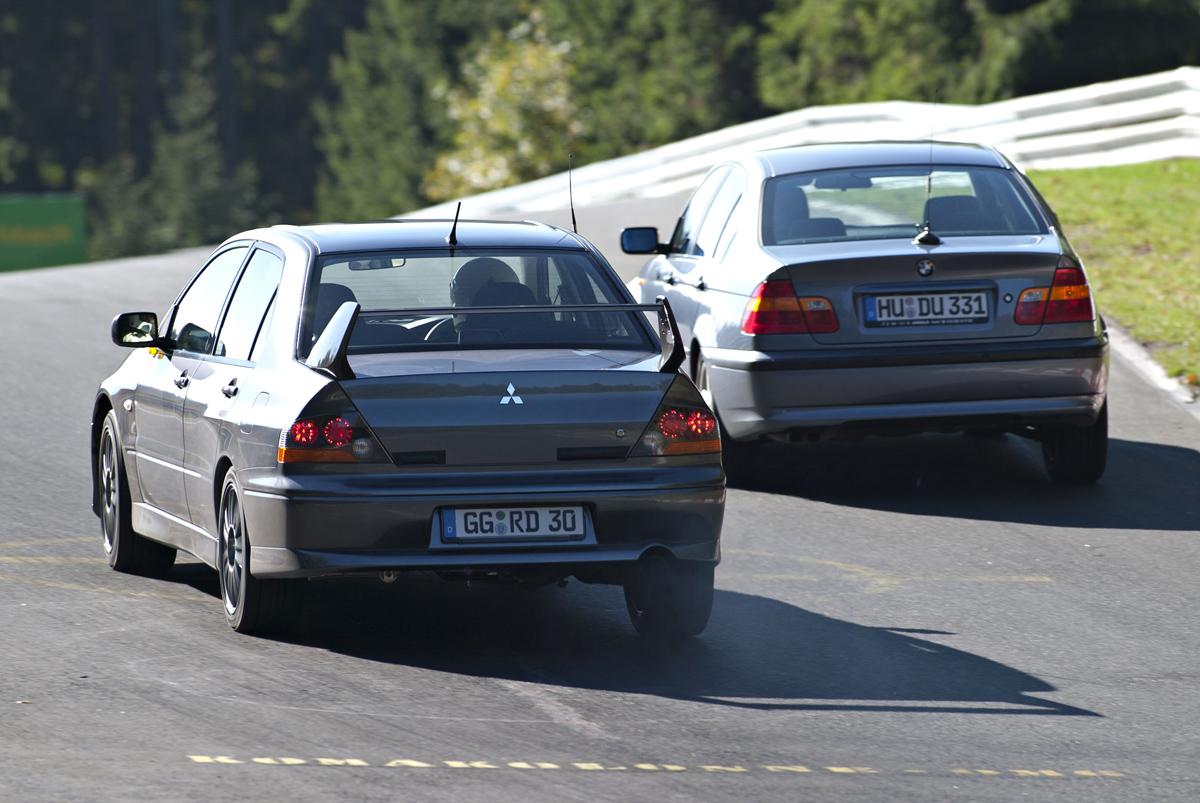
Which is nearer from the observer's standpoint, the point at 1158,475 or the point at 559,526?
the point at 559,526

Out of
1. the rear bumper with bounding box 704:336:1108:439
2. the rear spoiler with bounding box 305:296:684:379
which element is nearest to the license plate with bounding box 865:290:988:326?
the rear bumper with bounding box 704:336:1108:439

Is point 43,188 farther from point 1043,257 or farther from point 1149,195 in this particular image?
point 1043,257

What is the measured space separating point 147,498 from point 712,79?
50.4m

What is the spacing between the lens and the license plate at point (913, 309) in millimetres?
10828


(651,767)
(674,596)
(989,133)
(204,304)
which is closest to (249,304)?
(204,304)

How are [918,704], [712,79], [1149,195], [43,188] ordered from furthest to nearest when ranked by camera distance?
[43,188]
[712,79]
[1149,195]
[918,704]

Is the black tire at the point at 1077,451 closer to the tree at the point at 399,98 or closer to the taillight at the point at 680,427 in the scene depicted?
the taillight at the point at 680,427

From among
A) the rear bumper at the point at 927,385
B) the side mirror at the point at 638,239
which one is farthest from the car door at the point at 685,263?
the rear bumper at the point at 927,385

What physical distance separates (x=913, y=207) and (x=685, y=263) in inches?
53.3

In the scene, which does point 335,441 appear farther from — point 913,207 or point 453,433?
point 913,207

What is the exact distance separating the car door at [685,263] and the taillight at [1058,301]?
196 centimetres

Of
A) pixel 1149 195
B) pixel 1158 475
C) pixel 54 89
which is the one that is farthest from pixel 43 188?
pixel 1158 475

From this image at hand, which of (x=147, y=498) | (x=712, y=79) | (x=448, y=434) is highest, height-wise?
(x=448, y=434)

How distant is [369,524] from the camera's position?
23.8 ft
